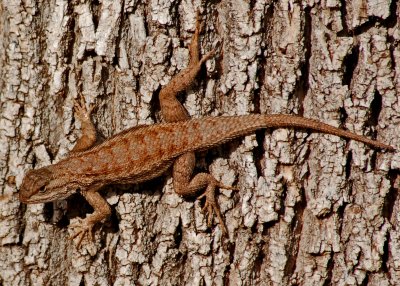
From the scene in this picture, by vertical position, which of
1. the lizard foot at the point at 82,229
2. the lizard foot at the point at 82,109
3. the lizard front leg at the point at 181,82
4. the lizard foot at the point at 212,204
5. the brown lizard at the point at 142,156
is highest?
the lizard front leg at the point at 181,82

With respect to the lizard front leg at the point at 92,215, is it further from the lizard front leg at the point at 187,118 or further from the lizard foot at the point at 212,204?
the lizard foot at the point at 212,204

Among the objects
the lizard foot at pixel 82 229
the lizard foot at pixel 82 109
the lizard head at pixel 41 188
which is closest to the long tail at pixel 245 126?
the lizard foot at pixel 82 109

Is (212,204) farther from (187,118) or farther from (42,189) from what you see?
(42,189)

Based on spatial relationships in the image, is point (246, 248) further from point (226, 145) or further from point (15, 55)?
point (15, 55)

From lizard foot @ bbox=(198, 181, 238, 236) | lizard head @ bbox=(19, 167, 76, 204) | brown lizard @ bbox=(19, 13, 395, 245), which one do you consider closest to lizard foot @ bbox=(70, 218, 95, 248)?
brown lizard @ bbox=(19, 13, 395, 245)

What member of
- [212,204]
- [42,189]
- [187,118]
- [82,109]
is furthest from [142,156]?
[42,189]
